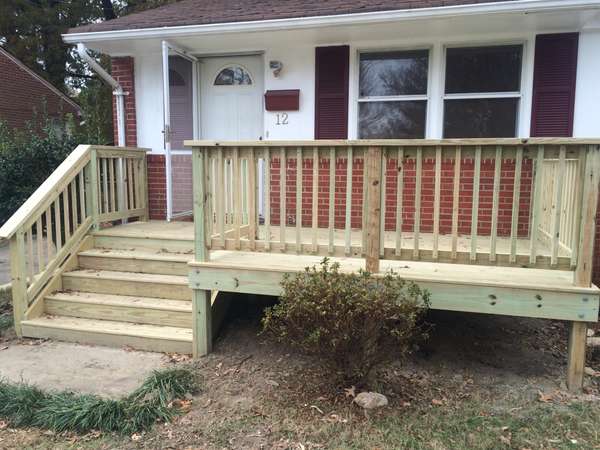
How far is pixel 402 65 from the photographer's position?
18.6 feet

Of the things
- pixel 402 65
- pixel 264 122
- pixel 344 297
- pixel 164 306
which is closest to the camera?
pixel 344 297

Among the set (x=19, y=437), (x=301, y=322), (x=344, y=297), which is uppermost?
(x=344, y=297)

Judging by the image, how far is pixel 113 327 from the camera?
438 centimetres

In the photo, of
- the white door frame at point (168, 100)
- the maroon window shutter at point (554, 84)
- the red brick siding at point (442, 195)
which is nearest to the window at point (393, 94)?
the red brick siding at point (442, 195)

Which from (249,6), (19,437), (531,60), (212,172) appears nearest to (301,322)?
(212,172)

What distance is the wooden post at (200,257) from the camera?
3869mm

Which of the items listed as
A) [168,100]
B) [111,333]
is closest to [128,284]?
[111,333]

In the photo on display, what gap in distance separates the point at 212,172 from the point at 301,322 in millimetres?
1542

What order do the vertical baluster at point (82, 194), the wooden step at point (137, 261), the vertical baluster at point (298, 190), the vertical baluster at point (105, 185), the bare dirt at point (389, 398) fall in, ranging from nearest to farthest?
1. the bare dirt at point (389, 398)
2. the vertical baluster at point (298, 190)
3. the wooden step at point (137, 261)
4. the vertical baluster at point (82, 194)
5. the vertical baluster at point (105, 185)

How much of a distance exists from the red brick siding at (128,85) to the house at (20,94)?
11.1 meters

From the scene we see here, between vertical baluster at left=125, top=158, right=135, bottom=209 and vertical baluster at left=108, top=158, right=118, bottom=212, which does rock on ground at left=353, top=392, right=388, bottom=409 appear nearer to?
vertical baluster at left=108, top=158, right=118, bottom=212

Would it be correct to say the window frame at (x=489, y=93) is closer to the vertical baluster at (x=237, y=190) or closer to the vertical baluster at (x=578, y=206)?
the vertical baluster at (x=578, y=206)

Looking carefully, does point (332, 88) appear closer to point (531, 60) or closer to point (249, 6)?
point (249, 6)

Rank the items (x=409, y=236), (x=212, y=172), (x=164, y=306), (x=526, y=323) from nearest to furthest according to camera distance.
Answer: (x=212, y=172) → (x=164, y=306) → (x=526, y=323) → (x=409, y=236)
